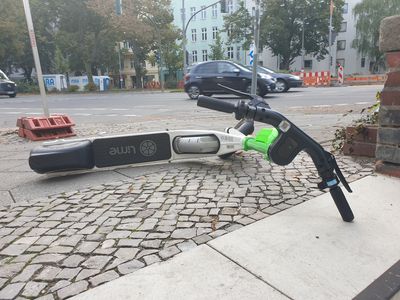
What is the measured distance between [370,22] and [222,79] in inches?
1855

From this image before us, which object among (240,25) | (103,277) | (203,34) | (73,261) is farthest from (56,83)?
(103,277)

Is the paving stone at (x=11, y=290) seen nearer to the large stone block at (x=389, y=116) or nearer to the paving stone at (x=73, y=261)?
the paving stone at (x=73, y=261)

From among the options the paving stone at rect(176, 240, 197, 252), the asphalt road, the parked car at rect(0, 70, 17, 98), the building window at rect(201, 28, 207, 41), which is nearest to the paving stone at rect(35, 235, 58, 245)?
the paving stone at rect(176, 240, 197, 252)

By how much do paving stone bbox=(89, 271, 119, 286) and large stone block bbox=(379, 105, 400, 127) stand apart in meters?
2.66

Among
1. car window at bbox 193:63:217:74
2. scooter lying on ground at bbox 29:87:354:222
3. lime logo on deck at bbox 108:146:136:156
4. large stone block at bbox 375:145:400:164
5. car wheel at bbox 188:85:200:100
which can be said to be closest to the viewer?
large stone block at bbox 375:145:400:164

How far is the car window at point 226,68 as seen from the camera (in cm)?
1409

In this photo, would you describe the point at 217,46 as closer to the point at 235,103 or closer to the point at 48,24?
the point at 48,24

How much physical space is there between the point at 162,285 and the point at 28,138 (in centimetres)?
536

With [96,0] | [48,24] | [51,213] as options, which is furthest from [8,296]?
[48,24]

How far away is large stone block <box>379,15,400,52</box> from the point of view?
9.84 ft

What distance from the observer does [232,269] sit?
1846mm

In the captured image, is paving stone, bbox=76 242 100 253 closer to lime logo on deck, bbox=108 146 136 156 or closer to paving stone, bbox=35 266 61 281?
paving stone, bbox=35 266 61 281

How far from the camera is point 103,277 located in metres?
1.79

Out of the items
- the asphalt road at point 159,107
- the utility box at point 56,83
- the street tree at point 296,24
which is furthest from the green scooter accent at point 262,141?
the street tree at point 296,24
